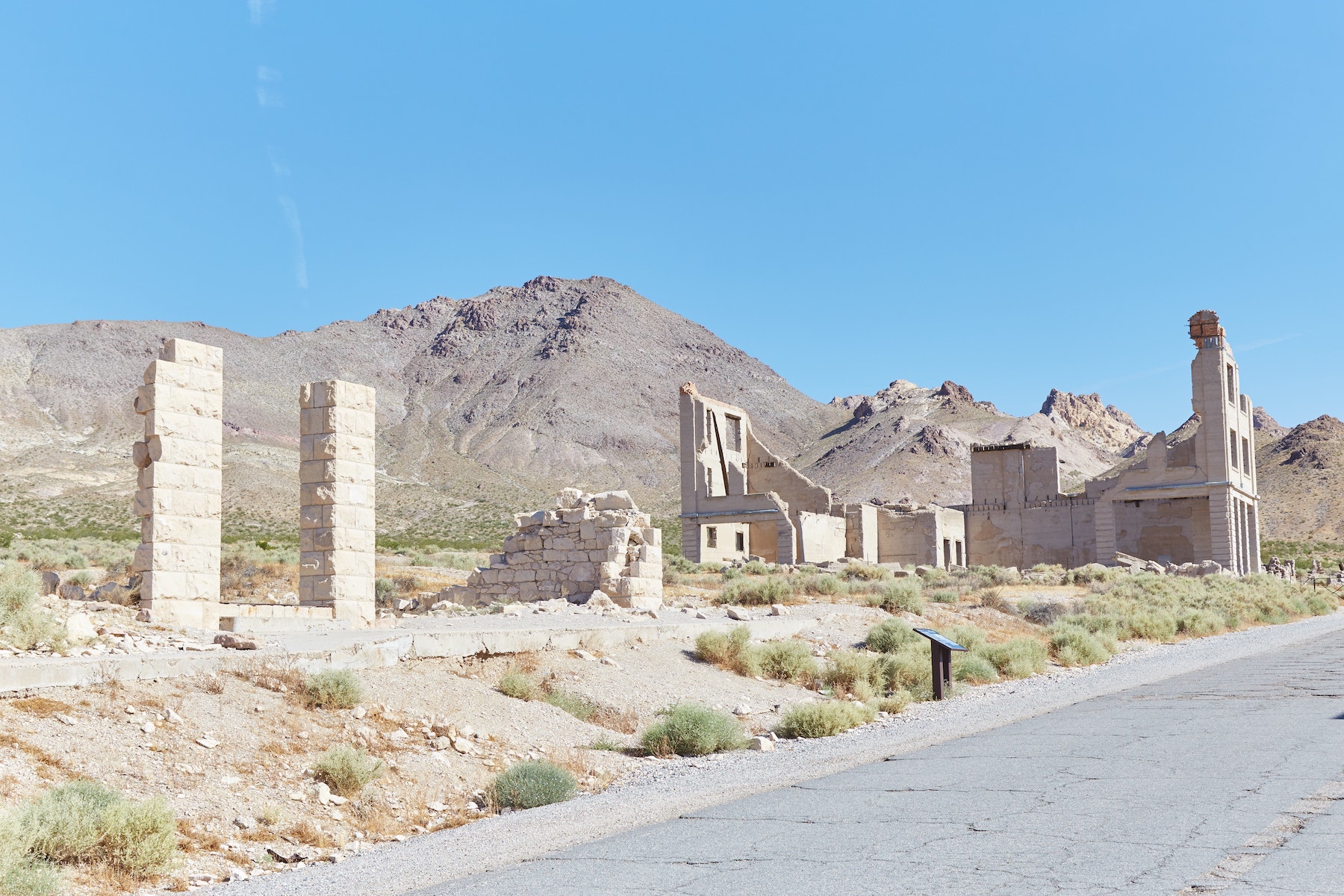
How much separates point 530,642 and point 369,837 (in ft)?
17.6

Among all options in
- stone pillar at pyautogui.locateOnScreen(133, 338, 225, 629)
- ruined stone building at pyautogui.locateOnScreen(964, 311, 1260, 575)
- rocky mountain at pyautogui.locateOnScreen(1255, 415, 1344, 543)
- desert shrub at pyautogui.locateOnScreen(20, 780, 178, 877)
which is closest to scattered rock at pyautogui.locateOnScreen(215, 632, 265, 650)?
stone pillar at pyautogui.locateOnScreen(133, 338, 225, 629)

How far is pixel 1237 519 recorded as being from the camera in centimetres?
4406

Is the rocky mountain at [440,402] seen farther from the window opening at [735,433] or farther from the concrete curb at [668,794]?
the concrete curb at [668,794]

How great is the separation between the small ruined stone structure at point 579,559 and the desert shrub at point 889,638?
14.1 feet

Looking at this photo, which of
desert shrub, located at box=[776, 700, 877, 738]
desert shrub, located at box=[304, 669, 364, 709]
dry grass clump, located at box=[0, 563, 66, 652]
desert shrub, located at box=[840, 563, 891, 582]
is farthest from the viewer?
desert shrub, located at box=[840, 563, 891, 582]

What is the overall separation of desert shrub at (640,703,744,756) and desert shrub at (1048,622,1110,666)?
9.80m

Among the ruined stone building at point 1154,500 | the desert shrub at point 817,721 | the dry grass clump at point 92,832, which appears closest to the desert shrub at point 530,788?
the dry grass clump at point 92,832

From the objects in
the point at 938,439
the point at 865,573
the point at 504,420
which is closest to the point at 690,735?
the point at 865,573

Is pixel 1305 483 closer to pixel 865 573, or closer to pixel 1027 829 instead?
pixel 865 573

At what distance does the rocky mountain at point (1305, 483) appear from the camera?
79438 millimetres

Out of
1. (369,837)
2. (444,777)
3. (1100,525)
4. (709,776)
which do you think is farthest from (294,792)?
(1100,525)

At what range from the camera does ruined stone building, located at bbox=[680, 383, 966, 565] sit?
142 ft

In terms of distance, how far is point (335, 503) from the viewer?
1722cm

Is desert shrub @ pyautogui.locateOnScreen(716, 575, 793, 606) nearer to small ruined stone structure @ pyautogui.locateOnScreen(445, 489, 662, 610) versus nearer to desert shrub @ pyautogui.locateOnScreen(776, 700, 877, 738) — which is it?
small ruined stone structure @ pyautogui.locateOnScreen(445, 489, 662, 610)
